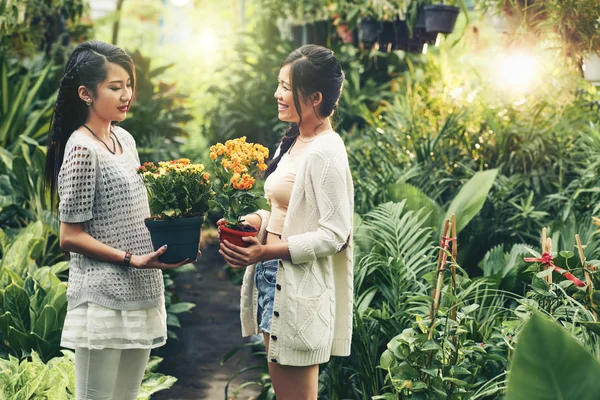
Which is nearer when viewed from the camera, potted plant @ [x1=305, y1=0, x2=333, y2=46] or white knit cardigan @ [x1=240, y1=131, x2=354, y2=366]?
white knit cardigan @ [x1=240, y1=131, x2=354, y2=366]

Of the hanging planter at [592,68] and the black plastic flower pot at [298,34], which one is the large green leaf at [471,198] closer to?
the hanging planter at [592,68]

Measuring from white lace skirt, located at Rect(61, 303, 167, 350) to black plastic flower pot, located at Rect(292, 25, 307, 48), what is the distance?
669cm

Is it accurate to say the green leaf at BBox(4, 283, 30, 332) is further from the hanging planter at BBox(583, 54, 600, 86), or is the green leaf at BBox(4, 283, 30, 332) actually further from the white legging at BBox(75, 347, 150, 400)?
the hanging planter at BBox(583, 54, 600, 86)

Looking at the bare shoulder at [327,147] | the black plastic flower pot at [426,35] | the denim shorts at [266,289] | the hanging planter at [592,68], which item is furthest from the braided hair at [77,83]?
the black plastic flower pot at [426,35]

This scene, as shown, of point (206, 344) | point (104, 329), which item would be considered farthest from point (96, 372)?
point (206, 344)

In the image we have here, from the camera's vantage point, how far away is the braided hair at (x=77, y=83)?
7.70ft

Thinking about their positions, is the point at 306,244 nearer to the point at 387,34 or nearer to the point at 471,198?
the point at 471,198

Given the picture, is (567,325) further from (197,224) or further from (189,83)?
(189,83)

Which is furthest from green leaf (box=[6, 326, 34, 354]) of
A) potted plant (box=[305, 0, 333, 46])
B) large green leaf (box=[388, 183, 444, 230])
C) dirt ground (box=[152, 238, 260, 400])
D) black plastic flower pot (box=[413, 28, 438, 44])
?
potted plant (box=[305, 0, 333, 46])

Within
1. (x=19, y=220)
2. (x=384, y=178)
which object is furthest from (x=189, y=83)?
(x=384, y=178)

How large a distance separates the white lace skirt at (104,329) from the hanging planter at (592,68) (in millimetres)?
3056

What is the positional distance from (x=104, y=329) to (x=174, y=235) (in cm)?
36

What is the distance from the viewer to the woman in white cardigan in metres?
2.38

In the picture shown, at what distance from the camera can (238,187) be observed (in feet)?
7.57
